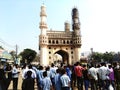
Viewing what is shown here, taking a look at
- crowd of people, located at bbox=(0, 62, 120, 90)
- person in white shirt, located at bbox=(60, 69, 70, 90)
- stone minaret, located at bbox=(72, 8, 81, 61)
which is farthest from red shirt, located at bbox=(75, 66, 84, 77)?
stone minaret, located at bbox=(72, 8, 81, 61)

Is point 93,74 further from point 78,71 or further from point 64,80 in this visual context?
point 64,80

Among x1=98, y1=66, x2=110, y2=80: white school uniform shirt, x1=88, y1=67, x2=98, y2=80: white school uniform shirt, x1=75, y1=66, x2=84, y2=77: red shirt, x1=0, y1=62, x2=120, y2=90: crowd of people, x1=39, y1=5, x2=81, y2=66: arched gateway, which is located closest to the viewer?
x1=0, y1=62, x2=120, y2=90: crowd of people

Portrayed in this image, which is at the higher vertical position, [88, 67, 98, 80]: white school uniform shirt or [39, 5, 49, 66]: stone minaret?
[39, 5, 49, 66]: stone minaret

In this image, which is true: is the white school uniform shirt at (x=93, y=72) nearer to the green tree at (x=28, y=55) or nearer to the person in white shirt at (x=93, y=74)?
the person in white shirt at (x=93, y=74)

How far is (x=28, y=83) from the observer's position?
7754 millimetres

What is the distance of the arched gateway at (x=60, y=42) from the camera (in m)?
81.1

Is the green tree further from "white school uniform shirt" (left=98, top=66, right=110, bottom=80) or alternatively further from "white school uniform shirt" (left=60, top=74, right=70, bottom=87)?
"white school uniform shirt" (left=60, top=74, right=70, bottom=87)

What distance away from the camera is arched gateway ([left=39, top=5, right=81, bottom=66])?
8106 centimetres

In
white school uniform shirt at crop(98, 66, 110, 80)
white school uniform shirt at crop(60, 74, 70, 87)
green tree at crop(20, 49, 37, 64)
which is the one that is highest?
green tree at crop(20, 49, 37, 64)

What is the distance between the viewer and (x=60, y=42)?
8712 centimetres

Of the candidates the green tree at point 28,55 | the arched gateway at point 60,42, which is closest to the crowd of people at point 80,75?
the arched gateway at point 60,42

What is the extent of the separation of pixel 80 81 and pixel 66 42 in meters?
74.1

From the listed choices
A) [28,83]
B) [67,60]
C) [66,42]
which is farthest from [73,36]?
[28,83]

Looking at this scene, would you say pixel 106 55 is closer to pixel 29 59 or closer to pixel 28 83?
pixel 29 59
